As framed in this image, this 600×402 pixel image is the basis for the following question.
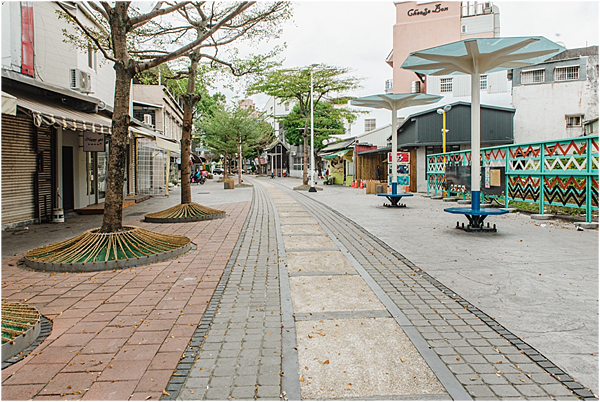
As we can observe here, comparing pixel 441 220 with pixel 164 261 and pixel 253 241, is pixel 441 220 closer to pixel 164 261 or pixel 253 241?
pixel 253 241

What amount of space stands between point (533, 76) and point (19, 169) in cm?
3171

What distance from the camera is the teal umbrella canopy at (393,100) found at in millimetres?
17606

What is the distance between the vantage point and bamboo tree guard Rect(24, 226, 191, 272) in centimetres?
684

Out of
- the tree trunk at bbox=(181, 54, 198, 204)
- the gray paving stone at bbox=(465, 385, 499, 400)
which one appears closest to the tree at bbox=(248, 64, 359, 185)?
the tree trunk at bbox=(181, 54, 198, 204)

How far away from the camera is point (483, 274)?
6.43 meters

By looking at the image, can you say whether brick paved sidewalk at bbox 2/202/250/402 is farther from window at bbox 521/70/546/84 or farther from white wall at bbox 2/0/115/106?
window at bbox 521/70/546/84

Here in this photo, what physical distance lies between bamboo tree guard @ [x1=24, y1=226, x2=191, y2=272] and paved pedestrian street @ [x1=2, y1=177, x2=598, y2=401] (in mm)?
207

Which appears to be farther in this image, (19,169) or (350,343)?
(19,169)

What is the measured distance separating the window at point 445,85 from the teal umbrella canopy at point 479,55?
28.8 metres

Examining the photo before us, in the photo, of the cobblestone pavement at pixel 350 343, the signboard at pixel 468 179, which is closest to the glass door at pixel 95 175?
the cobblestone pavement at pixel 350 343

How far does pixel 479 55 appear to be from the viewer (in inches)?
391

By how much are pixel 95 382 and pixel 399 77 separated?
40999 millimetres

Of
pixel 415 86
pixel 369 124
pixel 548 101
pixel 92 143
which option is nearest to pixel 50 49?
pixel 92 143

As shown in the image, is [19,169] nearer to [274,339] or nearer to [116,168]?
[116,168]
